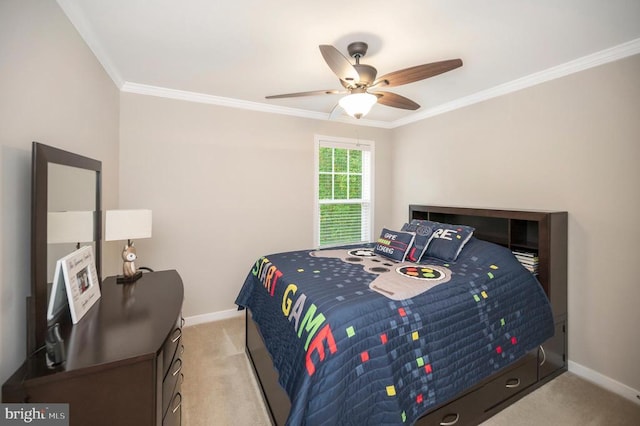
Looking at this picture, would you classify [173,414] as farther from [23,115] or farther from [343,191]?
[343,191]

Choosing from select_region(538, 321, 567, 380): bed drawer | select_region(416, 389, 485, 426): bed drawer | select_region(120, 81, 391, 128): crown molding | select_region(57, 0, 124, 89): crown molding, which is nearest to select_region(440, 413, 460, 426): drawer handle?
select_region(416, 389, 485, 426): bed drawer

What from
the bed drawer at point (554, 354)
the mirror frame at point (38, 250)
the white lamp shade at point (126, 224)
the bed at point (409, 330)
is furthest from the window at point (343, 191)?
the mirror frame at point (38, 250)

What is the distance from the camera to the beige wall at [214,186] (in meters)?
2.79

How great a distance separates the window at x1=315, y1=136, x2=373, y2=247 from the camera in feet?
12.4

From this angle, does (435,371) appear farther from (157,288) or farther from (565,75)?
(565,75)

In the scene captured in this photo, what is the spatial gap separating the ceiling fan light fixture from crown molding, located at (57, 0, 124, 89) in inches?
66.3

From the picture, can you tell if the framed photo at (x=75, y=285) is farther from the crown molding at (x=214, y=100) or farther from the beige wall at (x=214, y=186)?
the crown molding at (x=214, y=100)

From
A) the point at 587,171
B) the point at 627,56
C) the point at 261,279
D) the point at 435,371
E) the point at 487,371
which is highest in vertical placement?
the point at 627,56

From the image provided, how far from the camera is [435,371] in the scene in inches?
58.8

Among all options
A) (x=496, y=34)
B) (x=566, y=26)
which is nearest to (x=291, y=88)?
(x=496, y=34)

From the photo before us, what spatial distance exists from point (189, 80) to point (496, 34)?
2.56 meters

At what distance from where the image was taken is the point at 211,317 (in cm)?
313

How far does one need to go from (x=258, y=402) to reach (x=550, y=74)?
11.6ft

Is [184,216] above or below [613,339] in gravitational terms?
above
